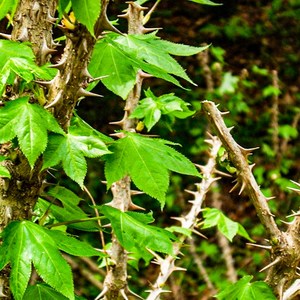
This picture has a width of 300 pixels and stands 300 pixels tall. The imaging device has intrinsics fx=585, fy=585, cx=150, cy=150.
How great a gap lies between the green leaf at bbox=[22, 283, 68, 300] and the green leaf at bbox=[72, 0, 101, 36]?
1.49ft

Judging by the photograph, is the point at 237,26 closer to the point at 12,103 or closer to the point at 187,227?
the point at 187,227

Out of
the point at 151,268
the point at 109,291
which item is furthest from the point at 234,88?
the point at 109,291

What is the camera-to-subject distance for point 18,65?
2.81 ft

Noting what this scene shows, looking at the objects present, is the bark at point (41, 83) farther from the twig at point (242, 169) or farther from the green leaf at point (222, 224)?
the green leaf at point (222, 224)

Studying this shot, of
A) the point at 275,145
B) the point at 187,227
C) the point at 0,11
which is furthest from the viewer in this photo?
the point at 275,145

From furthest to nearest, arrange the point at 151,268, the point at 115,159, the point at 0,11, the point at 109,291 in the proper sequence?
the point at 151,268, the point at 109,291, the point at 115,159, the point at 0,11

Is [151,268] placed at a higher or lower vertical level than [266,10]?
lower

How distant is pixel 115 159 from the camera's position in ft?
3.41

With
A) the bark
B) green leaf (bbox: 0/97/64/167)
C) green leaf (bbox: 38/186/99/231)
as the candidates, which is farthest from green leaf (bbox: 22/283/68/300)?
green leaf (bbox: 0/97/64/167)

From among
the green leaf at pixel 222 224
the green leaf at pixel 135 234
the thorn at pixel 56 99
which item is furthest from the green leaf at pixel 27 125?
the green leaf at pixel 222 224

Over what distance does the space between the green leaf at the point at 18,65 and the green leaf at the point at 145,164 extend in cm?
21

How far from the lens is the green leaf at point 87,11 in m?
0.79

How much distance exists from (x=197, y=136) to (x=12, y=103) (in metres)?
3.53

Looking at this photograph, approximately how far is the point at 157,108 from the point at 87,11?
2.28 feet
